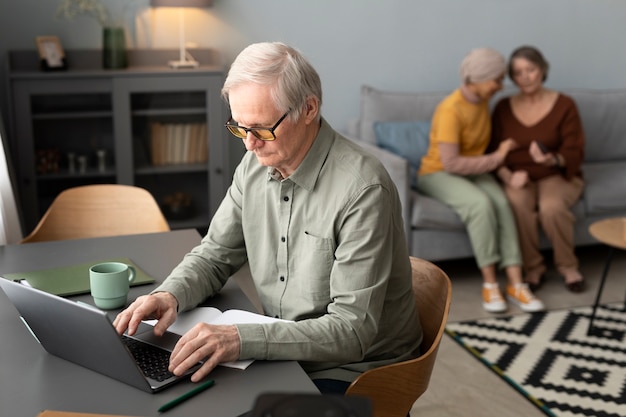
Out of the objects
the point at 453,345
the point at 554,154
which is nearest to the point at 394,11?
the point at 554,154

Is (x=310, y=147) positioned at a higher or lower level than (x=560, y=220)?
higher

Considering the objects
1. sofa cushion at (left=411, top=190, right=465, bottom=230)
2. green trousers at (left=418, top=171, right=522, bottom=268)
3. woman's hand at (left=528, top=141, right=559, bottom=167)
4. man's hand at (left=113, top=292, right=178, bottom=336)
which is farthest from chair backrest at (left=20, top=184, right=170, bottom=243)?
woman's hand at (left=528, top=141, right=559, bottom=167)

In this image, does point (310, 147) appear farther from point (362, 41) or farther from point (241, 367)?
point (362, 41)

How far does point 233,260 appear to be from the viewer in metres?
1.98

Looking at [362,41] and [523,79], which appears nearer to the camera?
[523,79]

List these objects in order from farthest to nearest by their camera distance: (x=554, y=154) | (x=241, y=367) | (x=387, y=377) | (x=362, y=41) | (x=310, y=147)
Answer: (x=362, y=41), (x=554, y=154), (x=310, y=147), (x=387, y=377), (x=241, y=367)

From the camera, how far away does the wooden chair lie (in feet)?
5.42

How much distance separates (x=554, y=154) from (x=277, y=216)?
252 centimetres

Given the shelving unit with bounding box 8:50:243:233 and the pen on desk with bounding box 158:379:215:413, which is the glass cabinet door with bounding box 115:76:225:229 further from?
the pen on desk with bounding box 158:379:215:413

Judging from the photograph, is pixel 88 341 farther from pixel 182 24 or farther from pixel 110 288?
pixel 182 24

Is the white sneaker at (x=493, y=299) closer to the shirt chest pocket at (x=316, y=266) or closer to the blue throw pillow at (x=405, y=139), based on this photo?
the blue throw pillow at (x=405, y=139)

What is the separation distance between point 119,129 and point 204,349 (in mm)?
2725

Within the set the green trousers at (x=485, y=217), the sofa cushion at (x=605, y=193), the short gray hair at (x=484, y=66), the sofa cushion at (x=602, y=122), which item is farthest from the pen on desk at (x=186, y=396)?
the sofa cushion at (x=602, y=122)

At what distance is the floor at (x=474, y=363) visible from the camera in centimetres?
277
